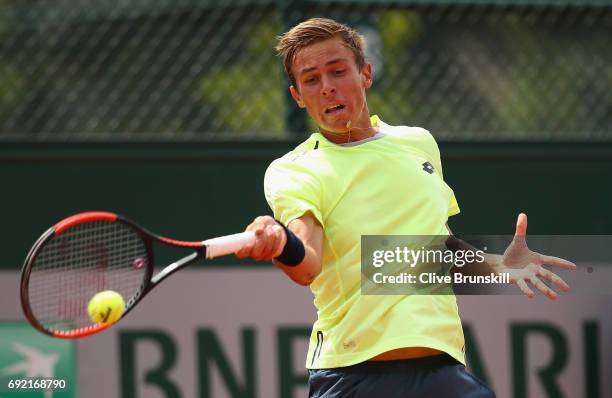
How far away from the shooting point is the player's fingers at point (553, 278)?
3.06 m

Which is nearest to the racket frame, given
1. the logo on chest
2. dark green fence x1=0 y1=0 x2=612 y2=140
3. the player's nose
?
the player's nose

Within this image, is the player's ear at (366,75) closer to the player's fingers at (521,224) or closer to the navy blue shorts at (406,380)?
the player's fingers at (521,224)

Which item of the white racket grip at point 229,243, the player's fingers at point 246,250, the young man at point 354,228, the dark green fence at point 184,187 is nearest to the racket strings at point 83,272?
the white racket grip at point 229,243

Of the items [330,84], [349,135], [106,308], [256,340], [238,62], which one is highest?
[238,62]

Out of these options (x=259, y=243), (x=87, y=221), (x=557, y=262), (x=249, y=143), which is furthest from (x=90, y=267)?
(x=249, y=143)

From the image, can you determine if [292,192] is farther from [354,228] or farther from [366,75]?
[366,75]

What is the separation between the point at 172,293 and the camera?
4766mm

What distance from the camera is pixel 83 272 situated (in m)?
3.15

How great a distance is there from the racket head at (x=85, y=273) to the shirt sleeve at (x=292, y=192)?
35cm

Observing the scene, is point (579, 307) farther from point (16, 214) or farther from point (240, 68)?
point (16, 214)

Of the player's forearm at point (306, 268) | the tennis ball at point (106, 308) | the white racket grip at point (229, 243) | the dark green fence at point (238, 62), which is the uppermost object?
the dark green fence at point (238, 62)

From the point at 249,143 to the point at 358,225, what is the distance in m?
2.03
